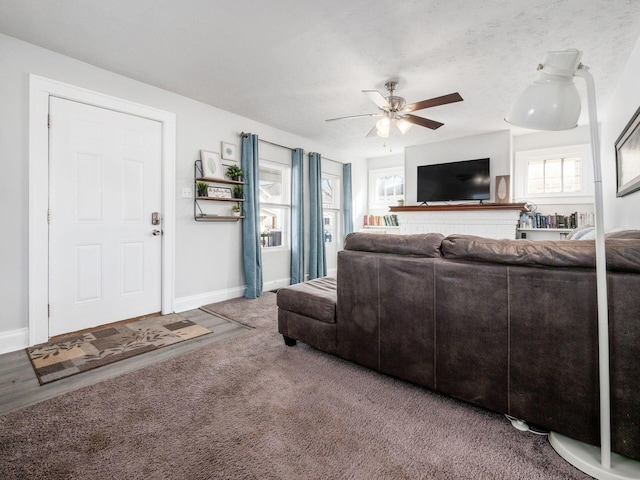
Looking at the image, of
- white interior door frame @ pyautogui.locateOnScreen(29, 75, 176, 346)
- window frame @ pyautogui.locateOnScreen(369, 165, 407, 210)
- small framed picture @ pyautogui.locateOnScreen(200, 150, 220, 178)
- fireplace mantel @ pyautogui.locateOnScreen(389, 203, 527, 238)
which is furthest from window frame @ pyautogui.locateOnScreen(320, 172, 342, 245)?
white interior door frame @ pyautogui.locateOnScreen(29, 75, 176, 346)

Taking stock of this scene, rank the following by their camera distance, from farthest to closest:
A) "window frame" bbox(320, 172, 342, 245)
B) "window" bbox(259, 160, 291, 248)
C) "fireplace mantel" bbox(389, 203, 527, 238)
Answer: "window frame" bbox(320, 172, 342, 245), "window" bbox(259, 160, 291, 248), "fireplace mantel" bbox(389, 203, 527, 238)

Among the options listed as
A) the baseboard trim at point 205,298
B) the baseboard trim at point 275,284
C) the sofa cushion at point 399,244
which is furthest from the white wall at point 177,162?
the sofa cushion at point 399,244

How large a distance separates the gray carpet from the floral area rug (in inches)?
15.6

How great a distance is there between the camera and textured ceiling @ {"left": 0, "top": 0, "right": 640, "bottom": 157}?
201 cm

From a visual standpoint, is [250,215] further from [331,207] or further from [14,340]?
[14,340]

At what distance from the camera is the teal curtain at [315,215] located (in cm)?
497

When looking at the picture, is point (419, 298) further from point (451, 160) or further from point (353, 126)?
point (451, 160)

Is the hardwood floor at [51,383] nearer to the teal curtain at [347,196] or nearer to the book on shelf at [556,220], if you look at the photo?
the teal curtain at [347,196]

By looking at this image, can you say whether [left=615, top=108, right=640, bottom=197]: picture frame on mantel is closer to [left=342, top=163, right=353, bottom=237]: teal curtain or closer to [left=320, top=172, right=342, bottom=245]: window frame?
[left=342, top=163, right=353, bottom=237]: teal curtain

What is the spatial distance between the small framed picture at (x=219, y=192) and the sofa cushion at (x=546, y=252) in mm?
2868

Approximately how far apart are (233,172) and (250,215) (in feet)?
1.88

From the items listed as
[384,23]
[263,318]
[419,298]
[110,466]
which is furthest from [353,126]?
[110,466]

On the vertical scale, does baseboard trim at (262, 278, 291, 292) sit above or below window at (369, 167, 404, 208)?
below

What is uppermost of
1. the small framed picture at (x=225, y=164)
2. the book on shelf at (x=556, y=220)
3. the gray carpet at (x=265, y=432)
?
the small framed picture at (x=225, y=164)
